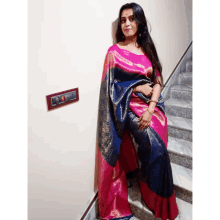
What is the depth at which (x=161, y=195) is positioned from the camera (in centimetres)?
98

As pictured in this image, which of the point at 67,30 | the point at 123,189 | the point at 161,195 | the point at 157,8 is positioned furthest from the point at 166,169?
the point at 157,8

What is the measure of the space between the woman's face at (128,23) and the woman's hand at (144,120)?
551 mm

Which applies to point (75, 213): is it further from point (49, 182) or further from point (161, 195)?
point (161, 195)

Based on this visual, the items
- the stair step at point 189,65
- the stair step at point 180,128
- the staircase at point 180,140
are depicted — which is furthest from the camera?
the stair step at point 189,65

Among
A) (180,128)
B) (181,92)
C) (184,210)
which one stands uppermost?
(181,92)

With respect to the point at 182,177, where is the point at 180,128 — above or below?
above

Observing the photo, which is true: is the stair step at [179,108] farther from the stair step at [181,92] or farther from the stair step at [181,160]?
the stair step at [181,160]

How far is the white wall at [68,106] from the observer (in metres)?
0.67

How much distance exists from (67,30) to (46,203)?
0.94m

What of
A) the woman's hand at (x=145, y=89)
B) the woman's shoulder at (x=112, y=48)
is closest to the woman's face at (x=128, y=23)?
the woman's shoulder at (x=112, y=48)

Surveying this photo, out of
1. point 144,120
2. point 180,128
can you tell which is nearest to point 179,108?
point 180,128

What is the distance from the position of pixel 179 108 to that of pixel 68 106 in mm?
1333

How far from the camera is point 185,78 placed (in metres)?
Answer: 2.13

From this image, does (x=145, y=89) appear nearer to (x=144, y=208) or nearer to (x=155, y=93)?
(x=155, y=93)
